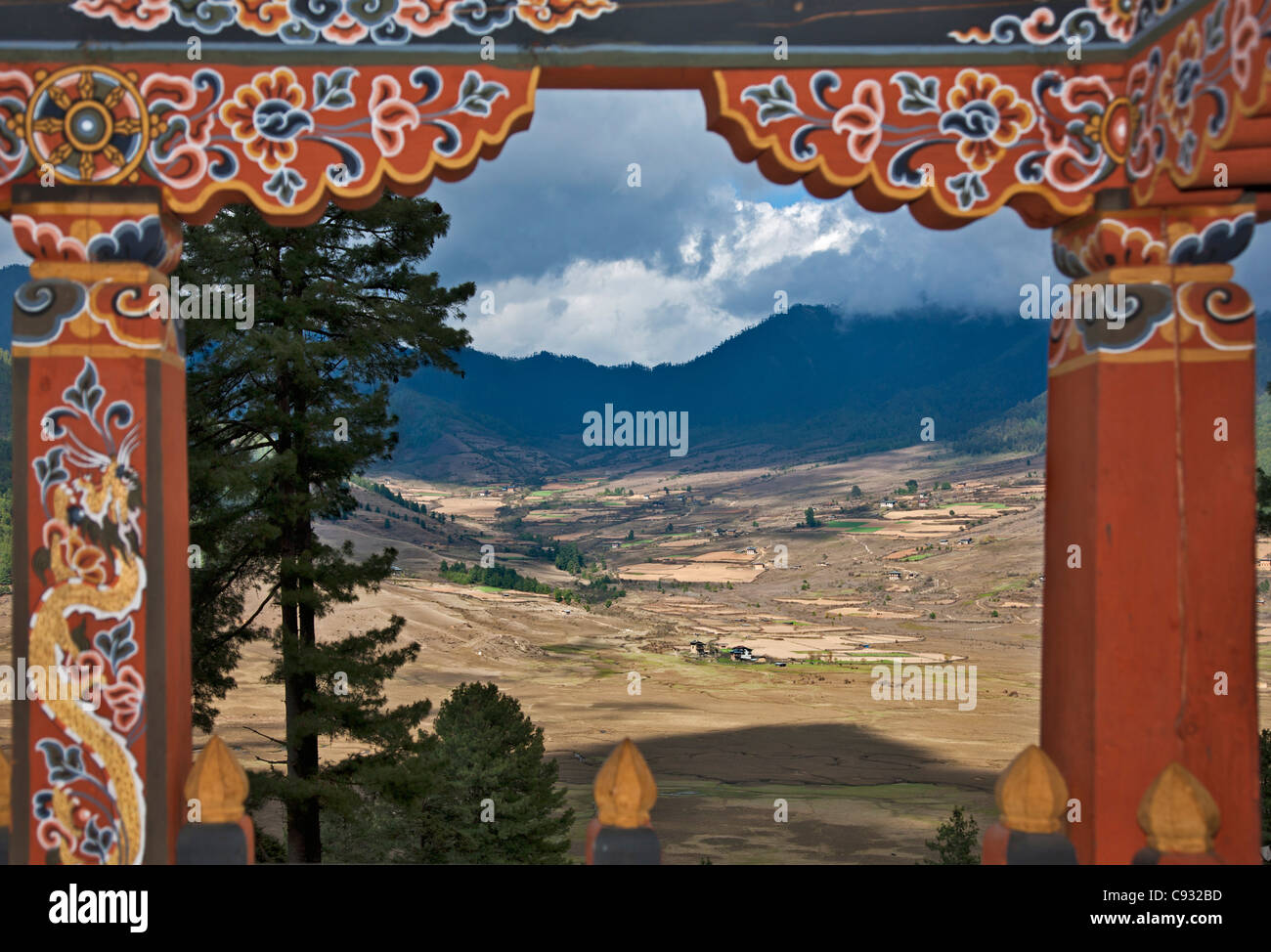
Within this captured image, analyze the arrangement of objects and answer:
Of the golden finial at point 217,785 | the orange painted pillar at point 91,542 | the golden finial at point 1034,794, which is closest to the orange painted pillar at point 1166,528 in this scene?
the golden finial at point 1034,794

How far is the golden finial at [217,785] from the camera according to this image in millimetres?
3318

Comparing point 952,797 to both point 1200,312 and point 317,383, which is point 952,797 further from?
point 1200,312

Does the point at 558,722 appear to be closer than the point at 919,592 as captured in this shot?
Yes

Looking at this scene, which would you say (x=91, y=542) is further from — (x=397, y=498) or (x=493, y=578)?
(x=397, y=498)

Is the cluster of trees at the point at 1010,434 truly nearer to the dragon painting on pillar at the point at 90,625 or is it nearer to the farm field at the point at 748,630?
the farm field at the point at 748,630

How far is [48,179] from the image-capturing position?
A: 3447mm

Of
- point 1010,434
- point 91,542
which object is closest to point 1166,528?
point 91,542

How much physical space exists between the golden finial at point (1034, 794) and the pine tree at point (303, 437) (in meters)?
11.1

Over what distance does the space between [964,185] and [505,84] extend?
1.55 m

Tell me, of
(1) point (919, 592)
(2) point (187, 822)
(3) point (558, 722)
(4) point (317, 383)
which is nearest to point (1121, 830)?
(2) point (187, 822)

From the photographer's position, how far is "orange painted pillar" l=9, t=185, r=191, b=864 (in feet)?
11.2

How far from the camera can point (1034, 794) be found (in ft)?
10.6
